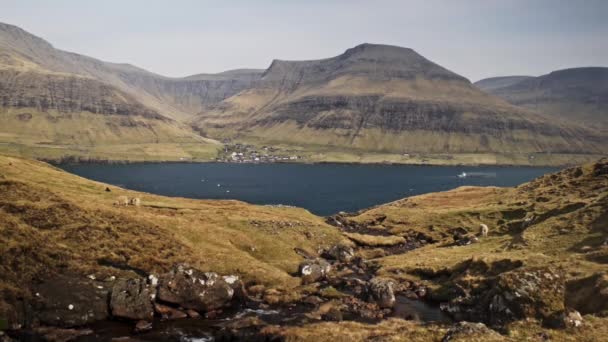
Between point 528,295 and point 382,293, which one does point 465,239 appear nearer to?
point 382,293

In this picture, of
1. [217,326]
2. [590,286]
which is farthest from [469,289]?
[217,326]

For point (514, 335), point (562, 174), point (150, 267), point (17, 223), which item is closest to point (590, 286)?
point (514, 335)

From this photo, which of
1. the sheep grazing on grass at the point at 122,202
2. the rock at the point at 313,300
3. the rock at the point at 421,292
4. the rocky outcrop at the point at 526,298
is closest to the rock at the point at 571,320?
the rocky outcrop at the point at 526,298

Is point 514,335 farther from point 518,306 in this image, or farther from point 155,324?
point 155,324

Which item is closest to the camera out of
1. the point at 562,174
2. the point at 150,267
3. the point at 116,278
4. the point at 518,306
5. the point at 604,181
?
the point at 518,306

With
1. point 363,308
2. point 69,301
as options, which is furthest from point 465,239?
point 69,301

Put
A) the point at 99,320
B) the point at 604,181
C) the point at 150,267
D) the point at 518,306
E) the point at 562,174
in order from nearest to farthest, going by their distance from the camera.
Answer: the point at 518,306
the point at 99,320
the point at 150,267
the point at 604,181
the point at 562,174

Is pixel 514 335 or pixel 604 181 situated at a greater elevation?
pixel 604 181

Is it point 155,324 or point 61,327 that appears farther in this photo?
point 155,324

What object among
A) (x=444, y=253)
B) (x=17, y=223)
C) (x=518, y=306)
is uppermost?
(x=17, y=223)
